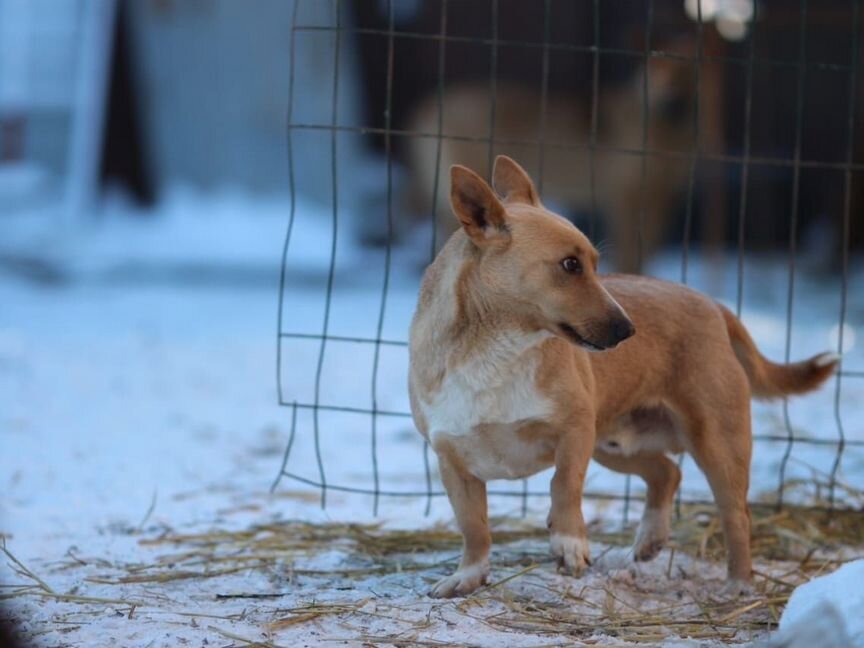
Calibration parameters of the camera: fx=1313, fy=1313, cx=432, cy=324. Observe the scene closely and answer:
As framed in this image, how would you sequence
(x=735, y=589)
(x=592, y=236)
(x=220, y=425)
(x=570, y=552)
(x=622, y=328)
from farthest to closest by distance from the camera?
(x=220, y=425), (x=592, y=236), (x=735, y=589), (x=570, y=552), (x=622, y=328)

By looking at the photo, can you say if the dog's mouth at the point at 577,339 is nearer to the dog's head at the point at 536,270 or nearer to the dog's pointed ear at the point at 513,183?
→ the dog's head at the point at 536,270

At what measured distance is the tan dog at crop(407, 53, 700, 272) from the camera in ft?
34.1

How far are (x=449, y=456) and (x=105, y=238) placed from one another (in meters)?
8.70

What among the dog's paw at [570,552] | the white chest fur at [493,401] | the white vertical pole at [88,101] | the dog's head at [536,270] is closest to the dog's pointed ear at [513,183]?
the dog's head at [536,270]

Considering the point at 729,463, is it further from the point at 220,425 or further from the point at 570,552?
the point at 220,425

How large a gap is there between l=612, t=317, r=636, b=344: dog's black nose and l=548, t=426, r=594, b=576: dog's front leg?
30 cm

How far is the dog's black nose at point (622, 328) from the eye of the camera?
137 inches

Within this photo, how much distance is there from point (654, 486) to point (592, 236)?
935 millimetres

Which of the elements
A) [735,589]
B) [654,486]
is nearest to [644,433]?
[654,486]

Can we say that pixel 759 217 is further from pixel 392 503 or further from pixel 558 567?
pixel 558 567

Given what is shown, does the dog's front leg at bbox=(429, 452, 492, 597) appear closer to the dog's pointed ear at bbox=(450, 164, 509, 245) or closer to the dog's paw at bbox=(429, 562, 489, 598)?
the dog's paw at bbox=(429, 562, 489, 598)

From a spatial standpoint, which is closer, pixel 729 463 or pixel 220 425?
pixel 729 463

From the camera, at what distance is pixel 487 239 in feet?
11.8

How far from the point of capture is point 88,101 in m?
11.7
